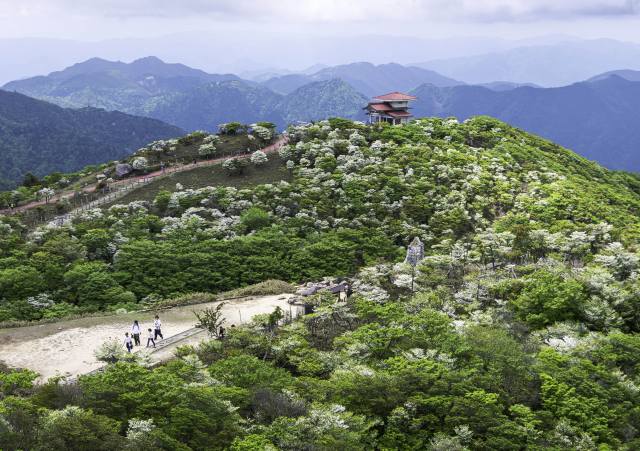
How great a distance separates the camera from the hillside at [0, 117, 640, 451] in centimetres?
1720

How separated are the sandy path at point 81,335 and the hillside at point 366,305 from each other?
2.48 m

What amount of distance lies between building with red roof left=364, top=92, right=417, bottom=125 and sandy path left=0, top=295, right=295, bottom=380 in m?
42.7

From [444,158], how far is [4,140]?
503 ft

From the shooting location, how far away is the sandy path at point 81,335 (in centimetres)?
2373

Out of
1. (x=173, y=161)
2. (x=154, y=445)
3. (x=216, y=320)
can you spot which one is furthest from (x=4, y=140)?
(x=154, y=445)

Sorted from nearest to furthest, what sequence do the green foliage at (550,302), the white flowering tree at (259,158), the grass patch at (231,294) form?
the green foliage at (550,302) < the grass patch at (231,294) < the white flowering tree at (259,158)

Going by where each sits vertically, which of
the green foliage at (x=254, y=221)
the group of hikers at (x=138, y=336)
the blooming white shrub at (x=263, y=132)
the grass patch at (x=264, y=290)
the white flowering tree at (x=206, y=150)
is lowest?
the grass patch at (x=264, y=290)

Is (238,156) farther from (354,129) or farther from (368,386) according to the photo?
(368,386)

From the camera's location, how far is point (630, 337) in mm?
22719

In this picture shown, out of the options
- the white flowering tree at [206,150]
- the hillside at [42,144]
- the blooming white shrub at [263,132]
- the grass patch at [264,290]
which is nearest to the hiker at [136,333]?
the grass patch at [264,290]

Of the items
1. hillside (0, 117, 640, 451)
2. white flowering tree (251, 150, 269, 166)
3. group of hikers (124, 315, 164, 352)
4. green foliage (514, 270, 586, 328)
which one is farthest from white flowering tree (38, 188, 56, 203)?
green foliage (514, 270, 586, 328)

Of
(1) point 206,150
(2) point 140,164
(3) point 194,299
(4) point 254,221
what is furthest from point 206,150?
(3) point 194,299

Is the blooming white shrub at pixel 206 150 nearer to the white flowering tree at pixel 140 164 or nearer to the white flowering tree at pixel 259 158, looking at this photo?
the white flowering tree at pixel 140 164

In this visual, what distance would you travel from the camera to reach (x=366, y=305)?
1026 inches
